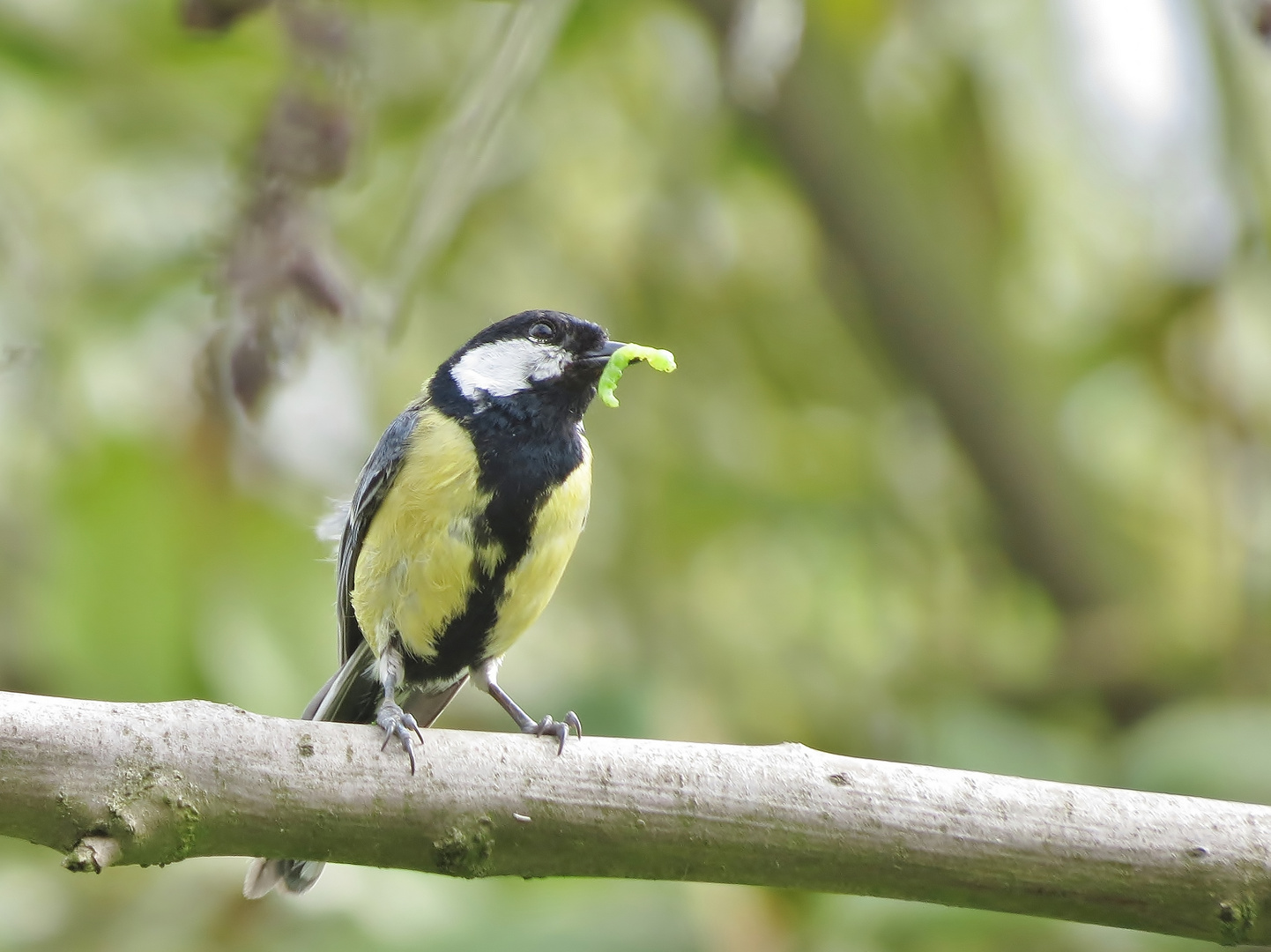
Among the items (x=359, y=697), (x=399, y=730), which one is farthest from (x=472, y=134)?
(x=359, y=697)

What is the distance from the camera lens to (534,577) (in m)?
2.45

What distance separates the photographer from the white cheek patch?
105 inches

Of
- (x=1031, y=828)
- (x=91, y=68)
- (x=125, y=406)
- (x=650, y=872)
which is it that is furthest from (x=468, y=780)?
(x=91, y=68)

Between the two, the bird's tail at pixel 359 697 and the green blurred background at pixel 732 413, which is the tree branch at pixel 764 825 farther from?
the bird's tail at pixel 359 697

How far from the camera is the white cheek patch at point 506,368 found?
8.71 feet

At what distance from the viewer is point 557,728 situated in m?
1.95

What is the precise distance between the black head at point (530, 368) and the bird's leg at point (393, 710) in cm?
45

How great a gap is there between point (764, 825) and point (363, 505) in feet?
3.99

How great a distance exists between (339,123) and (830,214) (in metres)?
2.05

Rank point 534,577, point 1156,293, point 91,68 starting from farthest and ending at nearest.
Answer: point 1156,293
point 91,68
point 534,577

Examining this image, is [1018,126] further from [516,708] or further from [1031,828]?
[1031,828]

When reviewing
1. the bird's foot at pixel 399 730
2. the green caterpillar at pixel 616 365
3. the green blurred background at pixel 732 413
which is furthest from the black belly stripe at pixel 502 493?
the bird's foot at pixel 399 730

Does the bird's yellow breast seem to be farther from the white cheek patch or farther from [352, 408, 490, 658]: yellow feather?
the white cheek patch

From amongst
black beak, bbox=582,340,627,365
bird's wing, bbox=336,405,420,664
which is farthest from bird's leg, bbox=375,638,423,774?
black beak, bbox=582,340,627,365
